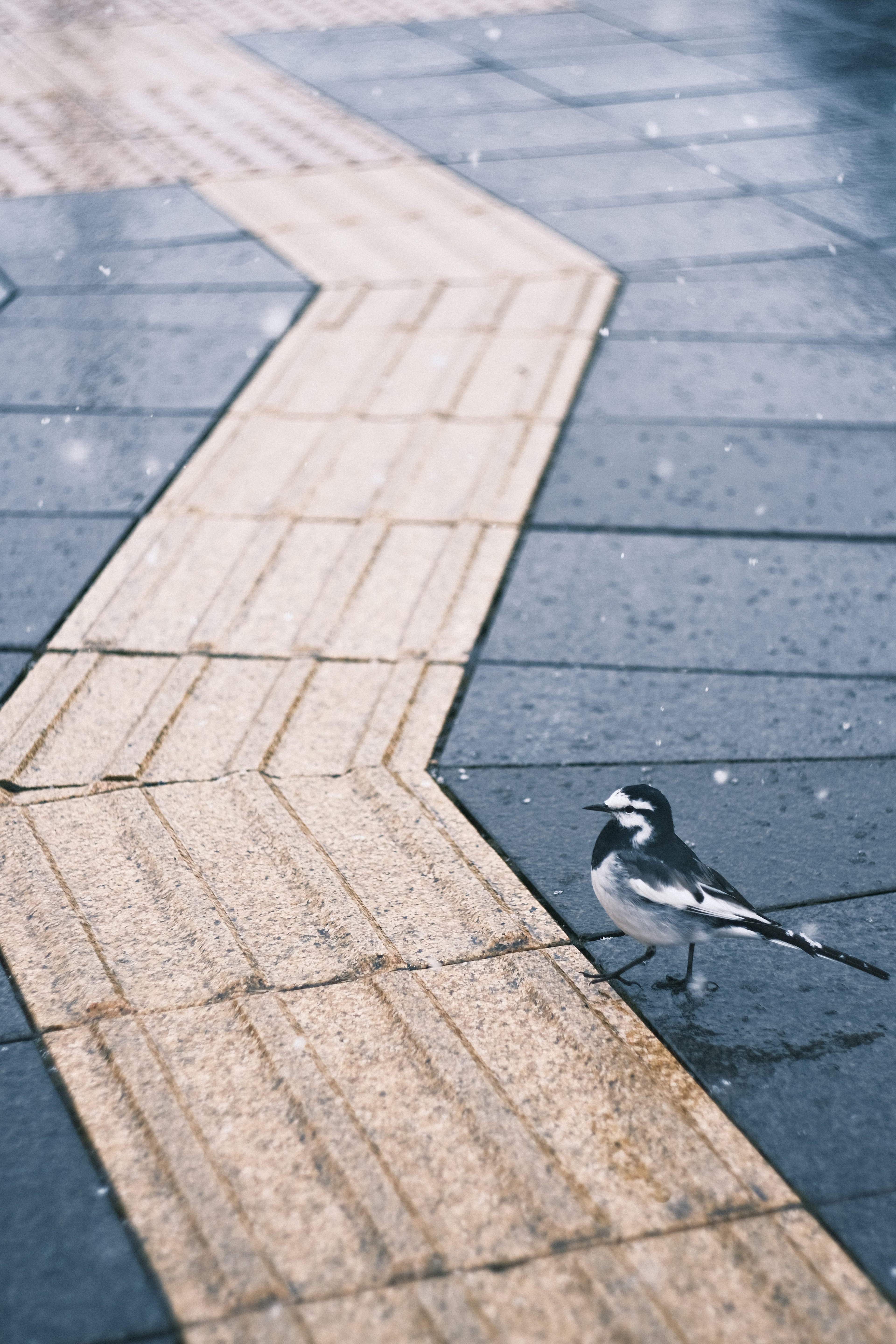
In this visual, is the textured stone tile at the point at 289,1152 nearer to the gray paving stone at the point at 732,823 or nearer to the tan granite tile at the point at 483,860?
the tan granite tile at the point at 483,860

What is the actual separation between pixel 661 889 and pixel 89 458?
12.7ft

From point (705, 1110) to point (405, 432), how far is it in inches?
148

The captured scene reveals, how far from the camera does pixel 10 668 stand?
4348mm

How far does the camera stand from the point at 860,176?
820cm

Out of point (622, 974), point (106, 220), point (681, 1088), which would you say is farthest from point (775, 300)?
point (681, 1088)

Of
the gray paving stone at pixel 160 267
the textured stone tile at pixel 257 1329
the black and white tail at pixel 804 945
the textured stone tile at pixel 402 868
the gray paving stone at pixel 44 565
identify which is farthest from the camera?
the gray paving stone at pixel 160 267

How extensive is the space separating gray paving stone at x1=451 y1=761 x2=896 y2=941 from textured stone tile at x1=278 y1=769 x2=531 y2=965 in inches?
6.9

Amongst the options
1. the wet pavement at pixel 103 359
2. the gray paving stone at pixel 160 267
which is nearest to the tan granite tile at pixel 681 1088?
the wet pavement at pixel 103 359

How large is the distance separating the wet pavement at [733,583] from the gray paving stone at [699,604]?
12mm

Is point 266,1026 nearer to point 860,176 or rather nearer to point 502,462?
point 502,462

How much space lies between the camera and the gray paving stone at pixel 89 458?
211 inches

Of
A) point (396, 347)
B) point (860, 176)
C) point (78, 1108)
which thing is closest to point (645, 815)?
point (78, 1108)

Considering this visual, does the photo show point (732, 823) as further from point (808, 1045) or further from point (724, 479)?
point (724, 479)

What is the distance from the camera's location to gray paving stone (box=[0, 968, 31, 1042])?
2980mm
